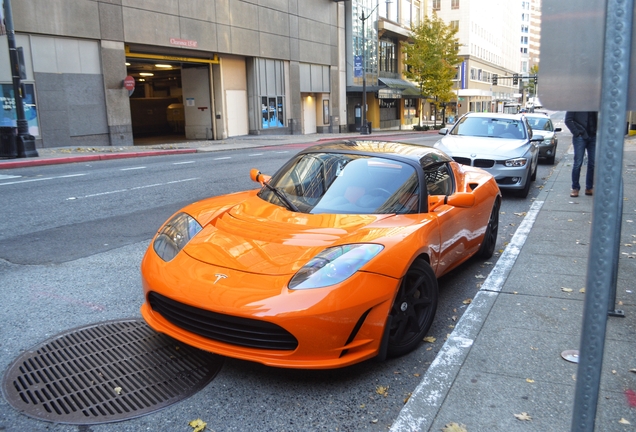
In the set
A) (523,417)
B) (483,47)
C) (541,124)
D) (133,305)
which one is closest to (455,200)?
(523,417)

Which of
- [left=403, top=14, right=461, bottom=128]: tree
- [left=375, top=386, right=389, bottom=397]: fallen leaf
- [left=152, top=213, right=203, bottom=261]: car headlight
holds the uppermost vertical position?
[left=403, top=14, right=461, bottom=128]: tree

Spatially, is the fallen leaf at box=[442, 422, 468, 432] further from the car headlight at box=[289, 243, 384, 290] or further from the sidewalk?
the car headlight at box=[289, 243, 384, 290]

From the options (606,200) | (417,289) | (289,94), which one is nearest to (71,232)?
(417,289)

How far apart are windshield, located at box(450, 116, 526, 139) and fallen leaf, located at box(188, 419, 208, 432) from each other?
961 cm

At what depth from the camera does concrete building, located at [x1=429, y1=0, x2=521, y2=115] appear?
78.3 m

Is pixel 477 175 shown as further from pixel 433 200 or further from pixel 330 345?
pixel 330 345

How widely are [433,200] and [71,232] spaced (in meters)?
5.01

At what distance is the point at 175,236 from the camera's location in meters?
3.94

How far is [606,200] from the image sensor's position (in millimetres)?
1505

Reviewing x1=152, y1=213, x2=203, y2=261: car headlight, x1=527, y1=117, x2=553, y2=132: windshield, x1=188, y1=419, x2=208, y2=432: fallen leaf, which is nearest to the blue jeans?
x1=152, y1=213, x2=203, y2=261: car headlight

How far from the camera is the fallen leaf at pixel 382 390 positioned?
10.4ft

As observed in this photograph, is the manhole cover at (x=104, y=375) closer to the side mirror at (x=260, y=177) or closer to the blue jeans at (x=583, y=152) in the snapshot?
the side mirror at (x=260, y=177)

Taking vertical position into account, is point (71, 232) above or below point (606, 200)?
below

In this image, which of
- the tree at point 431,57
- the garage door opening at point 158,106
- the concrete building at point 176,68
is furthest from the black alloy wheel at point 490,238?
the tree at point 431,57
